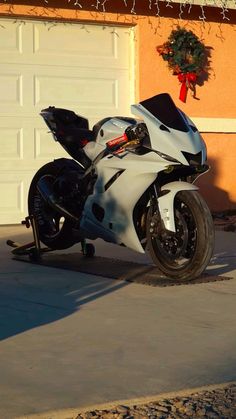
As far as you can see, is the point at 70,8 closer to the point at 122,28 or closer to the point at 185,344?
the point at 122,28

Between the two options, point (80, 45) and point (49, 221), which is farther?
point (80, 45)

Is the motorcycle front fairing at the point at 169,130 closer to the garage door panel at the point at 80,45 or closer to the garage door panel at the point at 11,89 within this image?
the garage door panel at the point at 11,89

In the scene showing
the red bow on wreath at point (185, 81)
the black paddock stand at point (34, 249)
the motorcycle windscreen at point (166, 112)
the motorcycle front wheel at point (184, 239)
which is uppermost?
the red bow on wreath at point (185, 81)

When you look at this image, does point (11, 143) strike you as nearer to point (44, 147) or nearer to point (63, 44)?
point (44, 147)

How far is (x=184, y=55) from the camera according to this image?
457 inches

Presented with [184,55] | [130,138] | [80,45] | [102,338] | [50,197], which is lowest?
[102,338]

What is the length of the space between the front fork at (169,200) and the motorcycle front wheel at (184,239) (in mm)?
52

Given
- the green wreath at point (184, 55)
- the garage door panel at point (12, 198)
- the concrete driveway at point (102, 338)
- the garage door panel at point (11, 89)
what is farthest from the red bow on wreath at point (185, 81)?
the concrete driveway at point (102, 338)

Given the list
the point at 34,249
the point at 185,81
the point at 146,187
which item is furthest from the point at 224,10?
the point at 146,187

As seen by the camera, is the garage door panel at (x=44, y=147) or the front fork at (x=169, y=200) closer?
the front fork at (x=169, y=200)

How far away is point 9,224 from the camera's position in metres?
10.8

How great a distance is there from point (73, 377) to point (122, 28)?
7.84 metres

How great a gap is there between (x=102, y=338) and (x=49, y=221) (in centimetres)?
295

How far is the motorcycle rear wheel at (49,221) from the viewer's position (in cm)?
795
